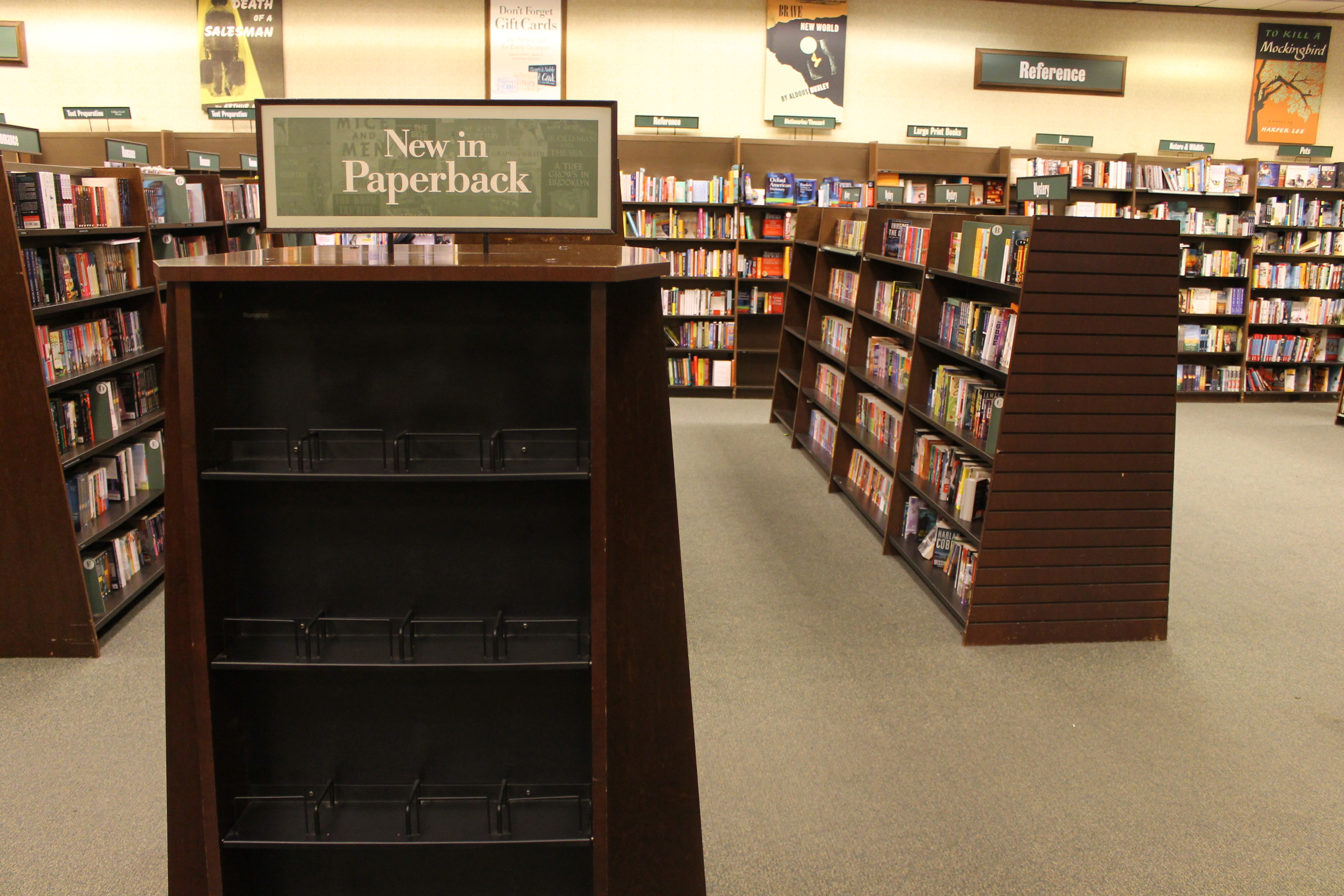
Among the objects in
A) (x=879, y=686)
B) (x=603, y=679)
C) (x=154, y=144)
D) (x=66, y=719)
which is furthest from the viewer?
(x=154, y=144)

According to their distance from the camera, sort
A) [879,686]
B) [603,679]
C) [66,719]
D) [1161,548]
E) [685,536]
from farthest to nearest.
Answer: [685,536]
[1161,548]
[879,686]
[66,719]
[603,679]

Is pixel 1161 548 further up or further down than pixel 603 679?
further down

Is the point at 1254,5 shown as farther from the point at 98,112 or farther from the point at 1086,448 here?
the point at 98,112

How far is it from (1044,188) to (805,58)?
538 centimetres

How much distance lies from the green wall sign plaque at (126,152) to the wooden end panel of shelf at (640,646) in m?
5.57

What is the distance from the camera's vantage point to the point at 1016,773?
2.89 meters

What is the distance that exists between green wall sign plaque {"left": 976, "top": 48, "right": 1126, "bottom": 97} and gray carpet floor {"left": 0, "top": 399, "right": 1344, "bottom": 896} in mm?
6046

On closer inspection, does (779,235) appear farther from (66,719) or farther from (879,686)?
(66,719)

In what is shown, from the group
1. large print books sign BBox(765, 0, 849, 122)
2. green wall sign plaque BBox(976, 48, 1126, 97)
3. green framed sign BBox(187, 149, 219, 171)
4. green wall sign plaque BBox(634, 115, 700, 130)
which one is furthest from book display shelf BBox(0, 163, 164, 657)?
green wall sign plaque BBox(976, 48, 1126, 97)

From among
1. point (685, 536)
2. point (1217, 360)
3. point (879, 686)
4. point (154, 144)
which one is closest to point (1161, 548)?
point (879, 686)

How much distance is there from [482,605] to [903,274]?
14.8 ft

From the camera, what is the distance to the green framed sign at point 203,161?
722 cm

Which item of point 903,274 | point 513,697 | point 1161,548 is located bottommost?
point 1161,548

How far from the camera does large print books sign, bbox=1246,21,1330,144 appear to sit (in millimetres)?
9523
